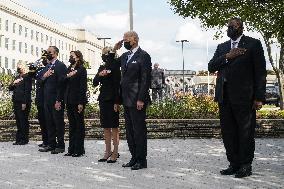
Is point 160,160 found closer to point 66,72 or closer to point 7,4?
point 66,72

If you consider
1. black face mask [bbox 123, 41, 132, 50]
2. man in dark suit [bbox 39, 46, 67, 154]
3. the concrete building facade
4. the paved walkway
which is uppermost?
the concrete building facade

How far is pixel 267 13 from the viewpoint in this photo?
15.9m

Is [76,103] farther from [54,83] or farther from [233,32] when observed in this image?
[233,32]

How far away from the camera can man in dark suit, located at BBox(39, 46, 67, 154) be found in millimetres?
9508

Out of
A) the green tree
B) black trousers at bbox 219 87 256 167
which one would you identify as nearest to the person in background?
the green tree

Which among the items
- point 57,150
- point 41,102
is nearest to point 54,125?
point 57,150

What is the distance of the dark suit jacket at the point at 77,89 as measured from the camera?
892cm

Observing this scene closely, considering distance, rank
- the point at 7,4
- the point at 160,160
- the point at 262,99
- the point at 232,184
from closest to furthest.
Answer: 1. the point at 232,184
2. the point at 262,99
3. the point at 160,160
4. the point at 7,4

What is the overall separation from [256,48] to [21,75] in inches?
252

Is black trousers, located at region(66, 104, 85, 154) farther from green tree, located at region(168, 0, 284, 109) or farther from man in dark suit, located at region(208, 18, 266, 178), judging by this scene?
green tree, located at region(168, 0, 284, 109)

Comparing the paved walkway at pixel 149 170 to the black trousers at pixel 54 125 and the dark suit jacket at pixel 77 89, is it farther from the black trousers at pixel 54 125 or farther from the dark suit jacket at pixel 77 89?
the dark suit jacket at pixel 77 89

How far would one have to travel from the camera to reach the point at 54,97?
9.70m

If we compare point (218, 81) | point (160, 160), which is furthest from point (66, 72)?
point (218, 81)

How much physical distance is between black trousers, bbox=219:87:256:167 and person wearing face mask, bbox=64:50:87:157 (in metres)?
3.01
